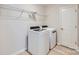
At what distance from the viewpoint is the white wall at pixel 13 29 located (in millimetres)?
1507

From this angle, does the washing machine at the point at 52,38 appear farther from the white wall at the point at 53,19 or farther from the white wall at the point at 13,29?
the white wall at the point at 13,29

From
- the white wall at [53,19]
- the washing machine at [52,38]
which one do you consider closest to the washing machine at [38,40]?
the washing machine at [52,38]

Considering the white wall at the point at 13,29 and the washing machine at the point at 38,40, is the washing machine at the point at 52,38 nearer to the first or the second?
the washing machine at the point at 38,40

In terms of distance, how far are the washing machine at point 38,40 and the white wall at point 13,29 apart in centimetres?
10

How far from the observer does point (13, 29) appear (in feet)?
5.26

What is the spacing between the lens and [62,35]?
1.53m

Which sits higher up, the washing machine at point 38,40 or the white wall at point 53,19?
the white wall at point 53,19

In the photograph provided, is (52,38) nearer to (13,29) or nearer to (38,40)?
(38,40)

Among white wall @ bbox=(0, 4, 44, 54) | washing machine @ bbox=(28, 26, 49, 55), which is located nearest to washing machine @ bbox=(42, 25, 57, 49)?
washing machine @ bbox=(28, 26, 49, 55)

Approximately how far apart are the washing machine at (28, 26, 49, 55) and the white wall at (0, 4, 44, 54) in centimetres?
10

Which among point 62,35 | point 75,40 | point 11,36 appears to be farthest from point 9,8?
point 75,40

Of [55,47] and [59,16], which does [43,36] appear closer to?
[55,47]

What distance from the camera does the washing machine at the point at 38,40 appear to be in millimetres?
1544

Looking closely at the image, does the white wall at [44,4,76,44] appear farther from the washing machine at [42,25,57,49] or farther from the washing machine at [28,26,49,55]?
the washing machine at [28,26,49,55]
